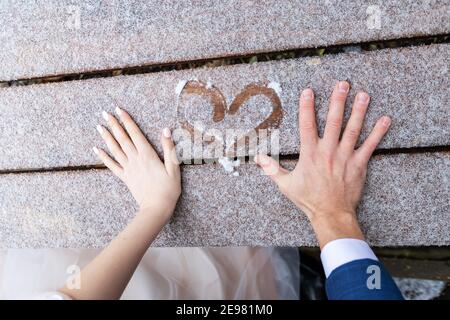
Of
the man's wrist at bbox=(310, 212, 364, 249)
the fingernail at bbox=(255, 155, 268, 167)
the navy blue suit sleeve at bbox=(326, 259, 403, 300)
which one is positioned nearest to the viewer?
the navy blue suit sleeve at bbox=(326, 259, 403, 300)

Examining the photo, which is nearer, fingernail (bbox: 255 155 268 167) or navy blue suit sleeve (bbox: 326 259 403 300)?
navy blue suit sleeve (bbox: 326 259 403 300)

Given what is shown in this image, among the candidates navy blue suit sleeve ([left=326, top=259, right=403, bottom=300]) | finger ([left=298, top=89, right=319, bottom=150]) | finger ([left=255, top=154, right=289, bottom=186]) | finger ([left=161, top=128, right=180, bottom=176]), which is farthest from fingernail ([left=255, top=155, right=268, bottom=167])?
navy blue suit sleeve ([left=326, top=259, right=403, bottom=300])

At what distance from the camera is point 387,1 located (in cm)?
108

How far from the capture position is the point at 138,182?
1.16 m

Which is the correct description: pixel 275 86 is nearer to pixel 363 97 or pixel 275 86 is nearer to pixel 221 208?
pixel 363 97

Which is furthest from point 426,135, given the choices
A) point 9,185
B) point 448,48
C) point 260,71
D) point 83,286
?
point 9,185

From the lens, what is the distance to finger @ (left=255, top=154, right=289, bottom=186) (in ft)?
3.65

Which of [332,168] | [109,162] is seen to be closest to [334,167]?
[332,168]

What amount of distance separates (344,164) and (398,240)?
26cm

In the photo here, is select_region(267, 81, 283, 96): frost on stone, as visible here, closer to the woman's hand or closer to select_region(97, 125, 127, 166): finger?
the woman's hand

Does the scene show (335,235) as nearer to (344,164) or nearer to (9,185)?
(344,164)

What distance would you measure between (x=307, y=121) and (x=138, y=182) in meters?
0.49
